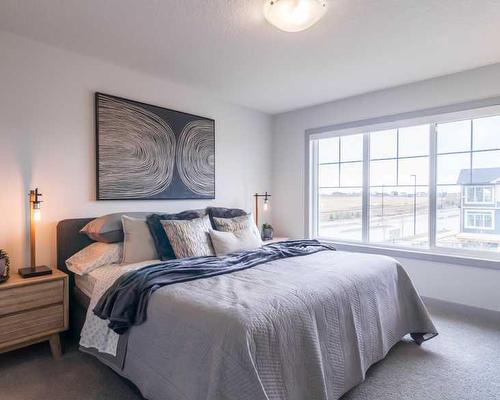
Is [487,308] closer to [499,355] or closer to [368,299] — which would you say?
[499,355]

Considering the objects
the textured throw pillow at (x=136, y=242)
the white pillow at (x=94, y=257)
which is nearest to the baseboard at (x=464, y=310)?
the textured throw pillow at (x=136, y=242)

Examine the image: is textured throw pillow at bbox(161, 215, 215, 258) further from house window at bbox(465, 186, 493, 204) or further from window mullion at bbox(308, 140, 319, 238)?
house window at bbox(465, 186, 493, 204)

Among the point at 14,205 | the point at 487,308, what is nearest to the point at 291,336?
the point at 14,205

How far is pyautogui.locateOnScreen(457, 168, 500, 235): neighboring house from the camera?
316cm

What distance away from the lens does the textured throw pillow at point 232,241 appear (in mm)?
2840

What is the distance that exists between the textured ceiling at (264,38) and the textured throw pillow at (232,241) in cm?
160

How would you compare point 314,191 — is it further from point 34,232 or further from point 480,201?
point 34,232

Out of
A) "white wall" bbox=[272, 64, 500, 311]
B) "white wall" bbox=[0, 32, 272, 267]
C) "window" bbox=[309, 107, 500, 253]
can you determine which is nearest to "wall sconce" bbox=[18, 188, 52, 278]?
"white wall" bbox=[0, 32, 272, 267]

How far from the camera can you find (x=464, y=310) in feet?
10.6

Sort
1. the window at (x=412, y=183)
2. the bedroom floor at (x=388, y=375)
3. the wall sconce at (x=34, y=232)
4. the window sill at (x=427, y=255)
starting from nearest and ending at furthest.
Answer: the bedroom floor at (x=388, y=375) → the wall sconce at (x=34, y=232) → the window sill at (x=427, y=255) → the window at (x=412, y=183)

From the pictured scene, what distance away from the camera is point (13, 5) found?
2.09 m

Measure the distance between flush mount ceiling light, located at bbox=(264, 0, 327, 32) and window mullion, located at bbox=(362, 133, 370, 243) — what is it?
2.29m

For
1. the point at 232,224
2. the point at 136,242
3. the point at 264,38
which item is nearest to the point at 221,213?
the point at 232,224

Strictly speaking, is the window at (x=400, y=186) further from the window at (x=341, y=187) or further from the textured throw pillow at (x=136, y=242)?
the textured throw pillow at (x=136, y=242)
